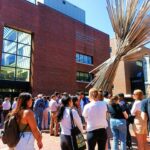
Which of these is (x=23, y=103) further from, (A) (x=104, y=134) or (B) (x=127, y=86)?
(B) (x=127, y=86)

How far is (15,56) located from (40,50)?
280 cm

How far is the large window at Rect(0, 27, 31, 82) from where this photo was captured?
20.2 m

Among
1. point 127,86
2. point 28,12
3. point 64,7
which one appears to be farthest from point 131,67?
point 28,12

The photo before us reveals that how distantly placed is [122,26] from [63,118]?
347cm

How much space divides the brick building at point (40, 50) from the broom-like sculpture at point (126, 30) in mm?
14227

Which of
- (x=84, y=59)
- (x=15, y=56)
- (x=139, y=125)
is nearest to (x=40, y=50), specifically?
(x=15, y=56)

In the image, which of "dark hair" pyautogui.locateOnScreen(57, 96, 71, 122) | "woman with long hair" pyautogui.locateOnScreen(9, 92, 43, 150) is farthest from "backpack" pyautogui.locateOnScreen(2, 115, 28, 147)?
"dark hair" pyautogui.locateOnScreen(57, 96, 71, 122)

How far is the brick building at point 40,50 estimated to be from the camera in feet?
67.5

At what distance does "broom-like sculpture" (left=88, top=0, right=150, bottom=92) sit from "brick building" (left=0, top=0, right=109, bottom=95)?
14227mm

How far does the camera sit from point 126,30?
6.38m

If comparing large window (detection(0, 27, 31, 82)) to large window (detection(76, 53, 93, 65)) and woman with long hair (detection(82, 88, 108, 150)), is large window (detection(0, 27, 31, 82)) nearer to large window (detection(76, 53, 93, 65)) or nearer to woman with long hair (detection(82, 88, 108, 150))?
large window (detection(76, 53, 93, 65))

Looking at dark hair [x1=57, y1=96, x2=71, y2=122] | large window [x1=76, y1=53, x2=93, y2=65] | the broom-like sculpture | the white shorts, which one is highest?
large window [x1=76, y1=53, x2=93, y2=65]

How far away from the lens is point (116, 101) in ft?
18.4

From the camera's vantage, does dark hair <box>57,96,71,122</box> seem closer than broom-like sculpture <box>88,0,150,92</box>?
Yes
